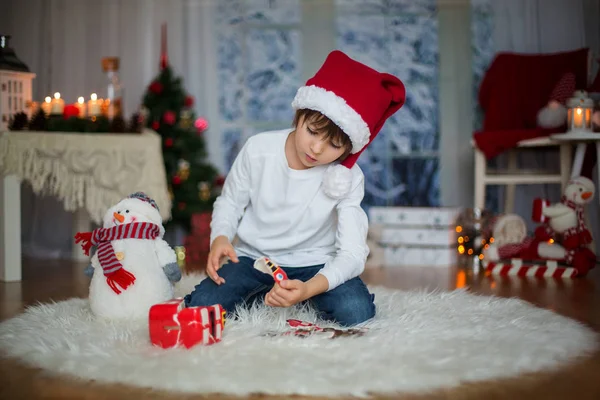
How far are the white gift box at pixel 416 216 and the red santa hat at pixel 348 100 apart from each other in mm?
1448

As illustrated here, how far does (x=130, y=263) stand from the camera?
1.59 metres

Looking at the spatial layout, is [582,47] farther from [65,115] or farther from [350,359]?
[350,359]

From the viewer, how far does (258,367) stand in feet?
3.86

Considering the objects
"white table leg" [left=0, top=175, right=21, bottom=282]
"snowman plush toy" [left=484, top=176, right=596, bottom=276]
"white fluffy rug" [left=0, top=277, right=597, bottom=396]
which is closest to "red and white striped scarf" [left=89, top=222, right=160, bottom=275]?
"white fluffy rug" [left=0, top=277, right=597, bottom=396]

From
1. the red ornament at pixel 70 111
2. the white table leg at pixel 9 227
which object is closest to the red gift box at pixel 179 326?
the white table leg at pixel 9 227

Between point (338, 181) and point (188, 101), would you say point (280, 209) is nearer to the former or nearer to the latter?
point (338, 181)

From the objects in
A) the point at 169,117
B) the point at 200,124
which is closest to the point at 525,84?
the point at 200,124

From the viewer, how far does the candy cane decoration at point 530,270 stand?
8.36ft

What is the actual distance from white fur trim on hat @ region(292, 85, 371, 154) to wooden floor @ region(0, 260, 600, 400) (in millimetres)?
601

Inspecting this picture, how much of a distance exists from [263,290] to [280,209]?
20cm

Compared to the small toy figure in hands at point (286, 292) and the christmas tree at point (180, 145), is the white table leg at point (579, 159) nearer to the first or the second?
the christmas tree at point (180, 145)

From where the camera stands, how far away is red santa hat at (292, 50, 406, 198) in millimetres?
1498

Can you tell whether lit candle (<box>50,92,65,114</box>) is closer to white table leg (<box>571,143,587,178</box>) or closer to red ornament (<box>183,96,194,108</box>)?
red ornament (<box>183,96,194,108</box>)

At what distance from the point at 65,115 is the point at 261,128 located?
1.28 m
